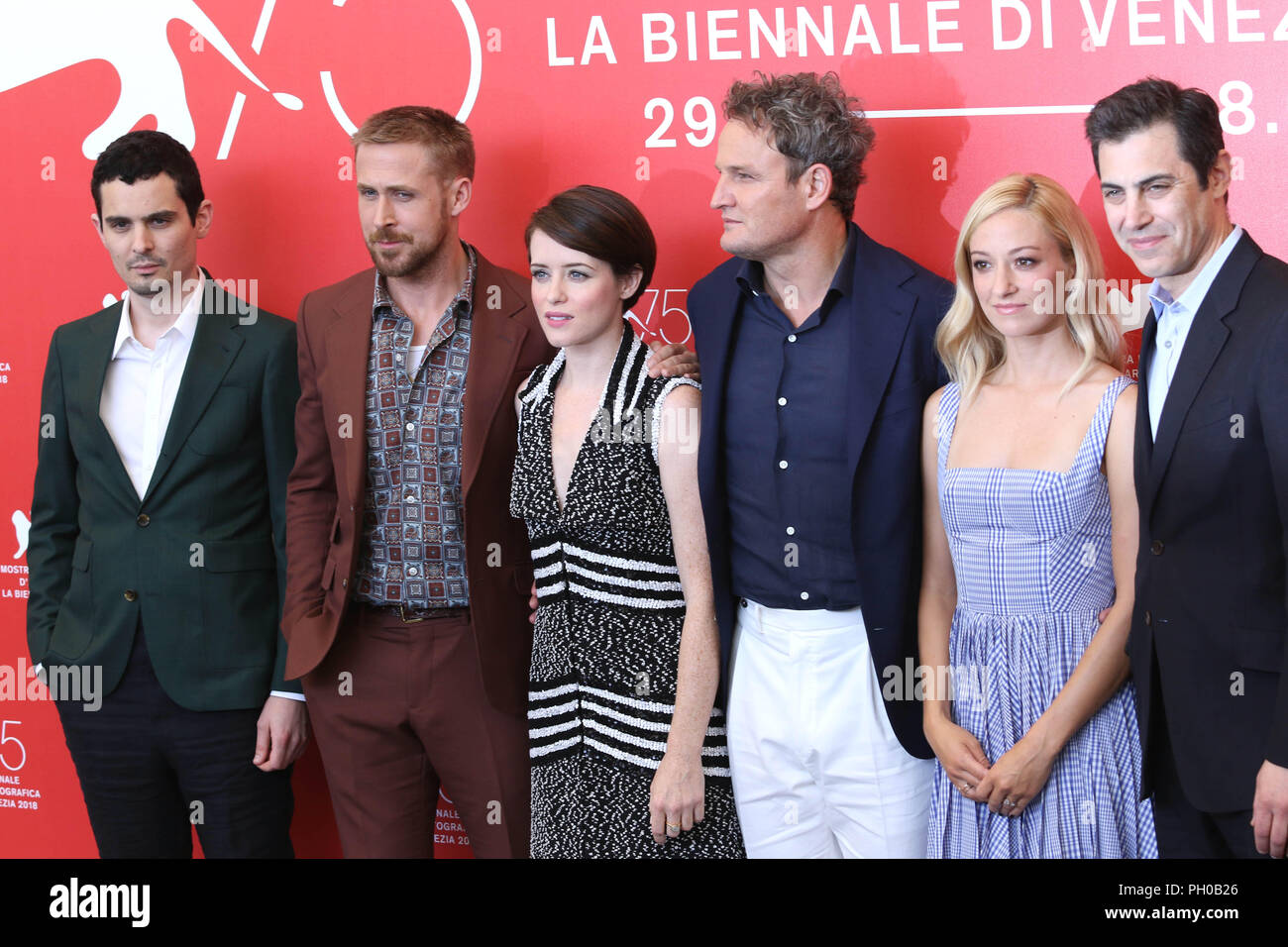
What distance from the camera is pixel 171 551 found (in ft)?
10.7

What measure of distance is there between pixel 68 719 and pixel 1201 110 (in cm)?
305

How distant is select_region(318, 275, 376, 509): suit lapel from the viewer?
3014mm

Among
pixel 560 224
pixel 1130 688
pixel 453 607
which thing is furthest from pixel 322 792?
pixel 1130 688

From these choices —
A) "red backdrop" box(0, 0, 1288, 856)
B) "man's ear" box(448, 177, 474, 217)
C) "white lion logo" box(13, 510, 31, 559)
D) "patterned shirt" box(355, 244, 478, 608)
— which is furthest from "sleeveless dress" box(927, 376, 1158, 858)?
"white lion logo" box(13, 510, 31, 559)

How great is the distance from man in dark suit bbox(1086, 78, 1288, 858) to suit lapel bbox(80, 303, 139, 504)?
2.50 m

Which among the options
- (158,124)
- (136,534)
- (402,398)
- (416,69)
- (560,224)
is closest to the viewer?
(560,224)

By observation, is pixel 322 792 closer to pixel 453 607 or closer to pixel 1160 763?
pixel 453 607

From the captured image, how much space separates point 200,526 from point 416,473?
2.22 ft

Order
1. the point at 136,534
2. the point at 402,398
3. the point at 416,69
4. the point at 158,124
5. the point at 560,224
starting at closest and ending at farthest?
1. the point at 560,224
2. the point at 402,398
3. the point at 136,534
4. the point at 416,69
5. the point at 158,124

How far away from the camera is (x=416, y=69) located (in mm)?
3639

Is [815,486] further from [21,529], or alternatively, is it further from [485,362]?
[21,529]

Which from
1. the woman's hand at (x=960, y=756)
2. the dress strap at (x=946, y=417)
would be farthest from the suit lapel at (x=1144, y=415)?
the woman's hand at (x=960, y=756)

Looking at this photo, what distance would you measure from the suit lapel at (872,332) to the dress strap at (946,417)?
5.0 inches

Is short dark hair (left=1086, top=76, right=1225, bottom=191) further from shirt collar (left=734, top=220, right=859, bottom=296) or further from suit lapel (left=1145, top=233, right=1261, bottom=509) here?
shirt collar (left=734, top=220, right=859, bottom=296)
